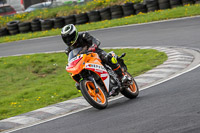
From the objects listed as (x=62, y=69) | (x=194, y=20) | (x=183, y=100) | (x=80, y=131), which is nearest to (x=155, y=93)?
(x=183, y=100)

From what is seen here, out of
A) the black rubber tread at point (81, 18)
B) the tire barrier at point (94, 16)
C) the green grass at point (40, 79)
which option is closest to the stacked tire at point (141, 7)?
the tire barrier at point (94, 16)

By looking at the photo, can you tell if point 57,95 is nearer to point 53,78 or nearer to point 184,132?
point 53,78

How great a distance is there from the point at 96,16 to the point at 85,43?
59.7ft

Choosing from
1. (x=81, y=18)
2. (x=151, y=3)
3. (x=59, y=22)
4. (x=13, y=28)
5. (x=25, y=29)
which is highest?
(x=151, y=3)

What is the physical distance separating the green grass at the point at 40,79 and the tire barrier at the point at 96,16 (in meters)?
9.23

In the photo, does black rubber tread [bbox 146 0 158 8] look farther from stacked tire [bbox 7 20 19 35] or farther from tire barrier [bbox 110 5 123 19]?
stacked tire [bbox 7 20 19 35]

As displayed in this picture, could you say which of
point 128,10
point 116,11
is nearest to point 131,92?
point 128,10

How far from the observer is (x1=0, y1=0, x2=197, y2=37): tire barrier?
23.5 m

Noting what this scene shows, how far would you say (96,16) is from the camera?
Result: 1014 inches

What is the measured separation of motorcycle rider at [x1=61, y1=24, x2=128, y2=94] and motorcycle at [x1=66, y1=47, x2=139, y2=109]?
4.3 inches

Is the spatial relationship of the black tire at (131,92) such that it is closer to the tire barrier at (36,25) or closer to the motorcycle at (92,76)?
the motorcycle at (92,76)

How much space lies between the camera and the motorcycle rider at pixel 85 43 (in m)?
7.44

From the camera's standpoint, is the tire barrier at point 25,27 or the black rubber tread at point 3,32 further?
the black rubber tread at point 3,32

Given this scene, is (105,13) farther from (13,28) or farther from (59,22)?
(13,28)
